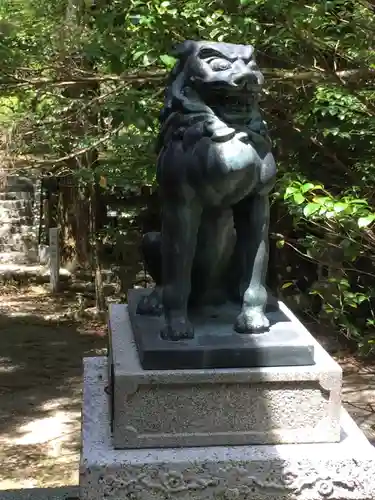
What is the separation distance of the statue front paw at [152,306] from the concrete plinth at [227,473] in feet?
1.93

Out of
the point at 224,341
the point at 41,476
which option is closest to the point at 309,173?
the point at 41,476

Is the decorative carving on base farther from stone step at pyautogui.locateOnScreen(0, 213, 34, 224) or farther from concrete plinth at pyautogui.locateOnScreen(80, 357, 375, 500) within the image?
stone step at pyautogui.locateOnScreen(0, 213, 34, 224)

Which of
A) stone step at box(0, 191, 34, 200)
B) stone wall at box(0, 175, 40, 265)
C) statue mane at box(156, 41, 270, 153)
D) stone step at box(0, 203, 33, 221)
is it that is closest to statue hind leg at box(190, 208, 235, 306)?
statue mane at box(156, 41, 270, 153)

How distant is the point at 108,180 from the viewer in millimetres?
6555

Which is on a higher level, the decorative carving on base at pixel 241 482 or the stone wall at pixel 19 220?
the decorative carving on base at pixel 241 482

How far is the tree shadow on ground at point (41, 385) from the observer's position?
4.44 metres

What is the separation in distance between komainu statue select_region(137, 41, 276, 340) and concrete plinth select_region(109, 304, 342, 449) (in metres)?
0.19

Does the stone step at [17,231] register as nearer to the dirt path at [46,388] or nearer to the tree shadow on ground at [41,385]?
the tree shadow on ground at [41,385]

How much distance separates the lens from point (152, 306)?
2.69 metres

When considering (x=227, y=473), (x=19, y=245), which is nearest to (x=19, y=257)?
(x=19, y=245)

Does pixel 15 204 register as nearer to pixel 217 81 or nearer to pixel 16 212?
pixel 16 212

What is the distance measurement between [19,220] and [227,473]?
9837 millimetres

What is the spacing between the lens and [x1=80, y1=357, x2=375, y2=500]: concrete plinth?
2.11 m

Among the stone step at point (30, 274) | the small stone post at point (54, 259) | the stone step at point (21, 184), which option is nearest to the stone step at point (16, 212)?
the stone step at point (21, 184)
